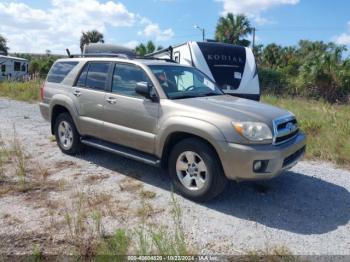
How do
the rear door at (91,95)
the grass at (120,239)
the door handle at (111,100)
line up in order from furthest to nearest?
the rear door at (91,95), the door handle at (111,100), the grass at (120,239)

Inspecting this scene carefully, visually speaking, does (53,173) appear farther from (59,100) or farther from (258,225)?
(258,225)

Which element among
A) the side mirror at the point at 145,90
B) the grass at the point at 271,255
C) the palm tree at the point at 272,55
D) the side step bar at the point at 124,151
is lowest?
the grass at the point at 271,255

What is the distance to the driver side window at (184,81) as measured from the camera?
205 inches

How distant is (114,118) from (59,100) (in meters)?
1.48

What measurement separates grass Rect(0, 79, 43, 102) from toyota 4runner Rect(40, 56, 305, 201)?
904 cm

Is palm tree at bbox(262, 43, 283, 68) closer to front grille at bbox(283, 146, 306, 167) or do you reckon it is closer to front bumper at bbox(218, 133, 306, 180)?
front grille at bbox(283, 146, 306, 167)

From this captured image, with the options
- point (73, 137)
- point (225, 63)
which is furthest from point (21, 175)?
point (225, 63)

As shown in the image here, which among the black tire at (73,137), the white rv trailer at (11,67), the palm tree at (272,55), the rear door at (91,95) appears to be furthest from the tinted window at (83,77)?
the palm tree at (272,55)

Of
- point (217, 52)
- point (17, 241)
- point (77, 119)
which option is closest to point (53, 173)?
point (77, 119)

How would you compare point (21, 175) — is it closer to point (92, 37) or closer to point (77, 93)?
point (77, 93)

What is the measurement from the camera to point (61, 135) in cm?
656

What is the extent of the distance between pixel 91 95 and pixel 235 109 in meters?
2.39

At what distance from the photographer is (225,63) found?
9.97 meters

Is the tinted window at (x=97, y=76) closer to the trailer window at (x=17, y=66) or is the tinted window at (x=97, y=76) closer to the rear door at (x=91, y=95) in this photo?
the rear door at (x=91, y=95)
